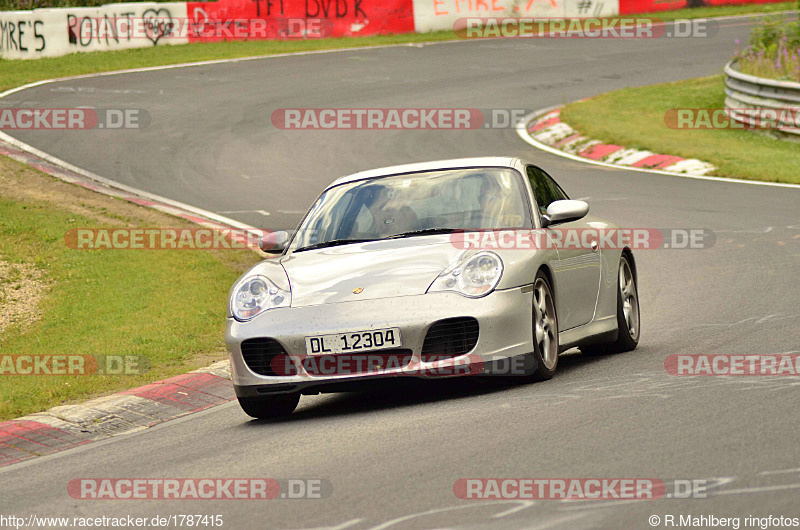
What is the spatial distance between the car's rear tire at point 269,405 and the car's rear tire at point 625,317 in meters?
2.50

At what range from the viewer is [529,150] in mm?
20797

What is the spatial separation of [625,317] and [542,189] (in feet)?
3.73

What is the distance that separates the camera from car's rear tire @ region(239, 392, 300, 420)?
25.2ft

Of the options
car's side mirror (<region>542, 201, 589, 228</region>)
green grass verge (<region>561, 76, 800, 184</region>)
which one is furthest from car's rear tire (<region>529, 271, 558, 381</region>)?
green grass verge (<region>561, 76, 800, 184</region>)

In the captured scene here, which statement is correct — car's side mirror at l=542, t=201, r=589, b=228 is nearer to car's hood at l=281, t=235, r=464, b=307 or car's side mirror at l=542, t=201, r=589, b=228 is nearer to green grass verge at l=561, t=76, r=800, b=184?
car's hood at l=281, t=235, r=464, b=307

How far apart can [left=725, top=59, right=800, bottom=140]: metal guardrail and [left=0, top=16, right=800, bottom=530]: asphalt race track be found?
11.2 feet

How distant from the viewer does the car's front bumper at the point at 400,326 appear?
7.19 meters

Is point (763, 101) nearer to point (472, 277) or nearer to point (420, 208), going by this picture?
point (420, 208)

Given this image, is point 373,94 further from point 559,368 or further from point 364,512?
point 364,512

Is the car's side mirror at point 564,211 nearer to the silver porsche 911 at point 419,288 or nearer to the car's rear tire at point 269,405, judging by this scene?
the silver porsche 911 at point 419,288

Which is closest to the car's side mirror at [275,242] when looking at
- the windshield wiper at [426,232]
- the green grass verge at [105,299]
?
the windshield wiper at [426,232]

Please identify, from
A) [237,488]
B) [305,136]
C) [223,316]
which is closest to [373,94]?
[305,136]

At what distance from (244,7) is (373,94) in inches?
362

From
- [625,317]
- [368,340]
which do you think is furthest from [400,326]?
[625,317]
